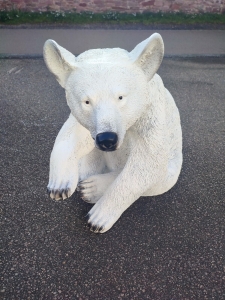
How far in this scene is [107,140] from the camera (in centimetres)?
163

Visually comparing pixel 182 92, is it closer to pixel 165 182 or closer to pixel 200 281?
pixel 165 182

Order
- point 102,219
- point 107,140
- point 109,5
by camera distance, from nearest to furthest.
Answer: point 107,140 < point 102,219 < point 109,5

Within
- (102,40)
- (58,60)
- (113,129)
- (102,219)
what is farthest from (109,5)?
(113,129)

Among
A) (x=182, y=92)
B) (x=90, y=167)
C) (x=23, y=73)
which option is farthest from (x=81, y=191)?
(x=23, y=73)

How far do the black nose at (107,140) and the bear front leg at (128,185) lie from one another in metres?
0.40

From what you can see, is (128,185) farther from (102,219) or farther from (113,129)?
(113,129)

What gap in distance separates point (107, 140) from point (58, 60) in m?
0.49

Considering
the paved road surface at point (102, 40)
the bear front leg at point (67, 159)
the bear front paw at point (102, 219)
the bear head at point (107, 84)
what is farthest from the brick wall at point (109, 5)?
the bear front paw at point (102, 219)

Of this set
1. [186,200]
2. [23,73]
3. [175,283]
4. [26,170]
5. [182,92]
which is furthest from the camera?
[23,73]

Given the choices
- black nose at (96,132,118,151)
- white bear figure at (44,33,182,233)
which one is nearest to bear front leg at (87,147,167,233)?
white bear figure at (44,33,182,233)

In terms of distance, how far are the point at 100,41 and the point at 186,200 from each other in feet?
14.6

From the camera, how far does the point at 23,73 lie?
16.7 feet

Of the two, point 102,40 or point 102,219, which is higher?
point 102,219

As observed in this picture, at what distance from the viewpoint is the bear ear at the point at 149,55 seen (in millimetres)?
1769
